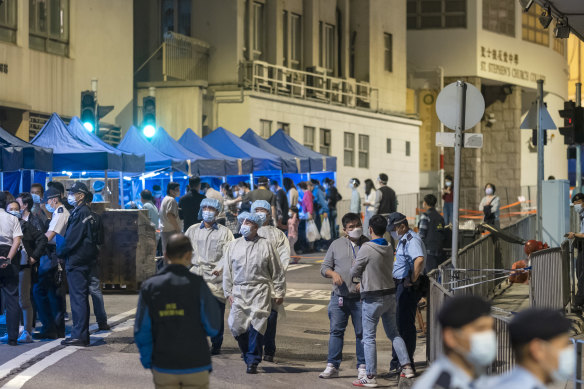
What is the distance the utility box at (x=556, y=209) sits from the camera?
68.2 feet

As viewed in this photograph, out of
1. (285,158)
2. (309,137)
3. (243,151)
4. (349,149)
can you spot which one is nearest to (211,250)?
(243,151)

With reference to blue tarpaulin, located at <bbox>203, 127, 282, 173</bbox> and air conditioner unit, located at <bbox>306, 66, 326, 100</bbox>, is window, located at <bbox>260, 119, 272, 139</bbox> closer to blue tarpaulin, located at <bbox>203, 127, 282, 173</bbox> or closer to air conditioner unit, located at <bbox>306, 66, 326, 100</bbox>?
air conditioner unit, located at <bbox>306, 66, 326, 100</bbox>

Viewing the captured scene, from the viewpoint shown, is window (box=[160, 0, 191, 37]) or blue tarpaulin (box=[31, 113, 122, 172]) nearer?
blue tarpaulin (box=[31, 113, 122, 172])

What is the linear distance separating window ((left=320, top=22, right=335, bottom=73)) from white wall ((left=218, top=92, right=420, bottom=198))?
7.14 ft

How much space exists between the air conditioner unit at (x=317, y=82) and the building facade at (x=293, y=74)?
0.05m

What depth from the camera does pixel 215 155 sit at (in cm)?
2834

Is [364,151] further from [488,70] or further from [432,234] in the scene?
[432,234]

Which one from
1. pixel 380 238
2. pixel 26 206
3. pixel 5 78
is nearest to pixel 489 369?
pixel 380 238

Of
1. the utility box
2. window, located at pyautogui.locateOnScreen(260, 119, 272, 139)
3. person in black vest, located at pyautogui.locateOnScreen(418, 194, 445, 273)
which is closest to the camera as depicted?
person in black vest, located at pyautogui.locateOnScreen(418, 194, 445, 273)

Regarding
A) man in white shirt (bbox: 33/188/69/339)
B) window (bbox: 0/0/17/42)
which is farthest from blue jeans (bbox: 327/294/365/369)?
window (bbox: 0/0/17/42)

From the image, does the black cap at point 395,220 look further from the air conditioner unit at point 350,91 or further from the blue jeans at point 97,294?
the air conditioner unit at point 350,91

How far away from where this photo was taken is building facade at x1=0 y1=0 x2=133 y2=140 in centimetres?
2756

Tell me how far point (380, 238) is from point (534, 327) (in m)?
7.06

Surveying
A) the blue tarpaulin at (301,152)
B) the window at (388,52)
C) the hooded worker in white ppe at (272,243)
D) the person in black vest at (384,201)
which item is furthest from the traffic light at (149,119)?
the window at (388,52)
